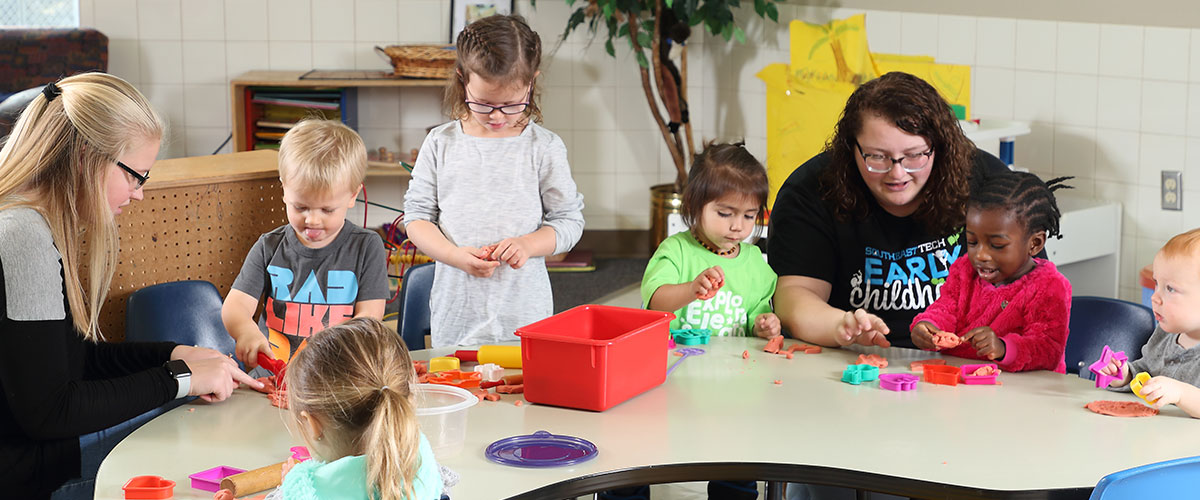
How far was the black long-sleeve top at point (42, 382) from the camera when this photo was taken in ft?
5.55

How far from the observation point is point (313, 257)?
2475 millimetres

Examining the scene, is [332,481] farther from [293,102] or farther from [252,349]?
[293,102]

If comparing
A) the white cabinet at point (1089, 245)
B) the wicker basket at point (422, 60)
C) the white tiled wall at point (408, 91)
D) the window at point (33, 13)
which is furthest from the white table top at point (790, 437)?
the window at point (33, 13)

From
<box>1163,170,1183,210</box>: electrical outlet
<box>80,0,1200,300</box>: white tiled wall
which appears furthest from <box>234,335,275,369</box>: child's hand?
<box>80,0,1200,300</box>: white tiled wall

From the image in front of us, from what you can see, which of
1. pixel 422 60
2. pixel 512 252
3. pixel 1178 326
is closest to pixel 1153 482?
pixel 1178 326

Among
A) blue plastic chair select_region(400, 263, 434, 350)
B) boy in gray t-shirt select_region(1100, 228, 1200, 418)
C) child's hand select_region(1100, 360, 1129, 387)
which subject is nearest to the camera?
boy in gray t-shirt select_region(1100, 228, 1200, 418)

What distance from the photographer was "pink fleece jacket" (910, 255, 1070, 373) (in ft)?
6.93

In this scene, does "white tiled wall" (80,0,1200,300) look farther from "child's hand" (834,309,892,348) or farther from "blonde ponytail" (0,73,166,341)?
"blonde ponytail" (0,73,166,341)

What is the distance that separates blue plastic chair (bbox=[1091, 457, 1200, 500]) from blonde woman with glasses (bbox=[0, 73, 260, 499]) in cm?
137

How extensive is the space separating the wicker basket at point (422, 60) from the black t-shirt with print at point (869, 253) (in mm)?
3196

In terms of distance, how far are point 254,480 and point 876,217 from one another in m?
1.41

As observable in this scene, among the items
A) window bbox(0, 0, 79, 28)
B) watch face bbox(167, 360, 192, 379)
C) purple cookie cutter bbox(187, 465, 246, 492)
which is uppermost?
window bbox(0, 0, 79, 28)

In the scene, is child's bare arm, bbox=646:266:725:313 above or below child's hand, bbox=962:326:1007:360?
above

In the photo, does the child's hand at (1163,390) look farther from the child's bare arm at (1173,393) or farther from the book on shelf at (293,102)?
the book on shelf at (293,102)
